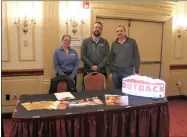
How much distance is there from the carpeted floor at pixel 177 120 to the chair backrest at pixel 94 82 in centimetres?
115

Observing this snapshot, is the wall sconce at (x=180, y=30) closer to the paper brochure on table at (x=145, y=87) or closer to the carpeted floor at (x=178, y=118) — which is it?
the carpeted floor at (x=178, y=118)

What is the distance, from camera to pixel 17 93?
3.44 m

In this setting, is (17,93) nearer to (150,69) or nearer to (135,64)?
(135,64)

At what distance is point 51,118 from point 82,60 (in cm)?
189

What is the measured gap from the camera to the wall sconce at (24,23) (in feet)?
10.8

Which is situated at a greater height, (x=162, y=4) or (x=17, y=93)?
(x=162, y=4)

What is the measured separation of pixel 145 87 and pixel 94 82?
880 millimetres

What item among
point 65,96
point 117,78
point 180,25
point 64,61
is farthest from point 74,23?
point 180,25

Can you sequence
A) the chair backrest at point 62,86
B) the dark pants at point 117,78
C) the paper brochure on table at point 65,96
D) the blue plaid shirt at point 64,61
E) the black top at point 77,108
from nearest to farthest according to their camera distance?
the black top at point 77,108, the paper brochure on table at point 65,96, the chair backrest at point 62,86, the blue plaid shirt at point 64,61, the dark pants at point 117,78

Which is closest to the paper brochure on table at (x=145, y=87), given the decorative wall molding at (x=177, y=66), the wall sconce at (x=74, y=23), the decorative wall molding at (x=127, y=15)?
the wall sconce at (x=74, y=23)

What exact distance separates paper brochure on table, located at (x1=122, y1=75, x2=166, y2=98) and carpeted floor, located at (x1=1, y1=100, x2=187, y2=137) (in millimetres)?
907

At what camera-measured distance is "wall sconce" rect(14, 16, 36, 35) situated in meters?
3.28

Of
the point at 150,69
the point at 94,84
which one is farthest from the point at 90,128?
the point at 150,69

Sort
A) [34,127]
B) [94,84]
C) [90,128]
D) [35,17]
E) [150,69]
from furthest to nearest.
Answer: [150,69] < [35,17] < [94,84] < [90,128] < [34,127]
